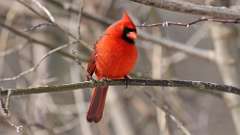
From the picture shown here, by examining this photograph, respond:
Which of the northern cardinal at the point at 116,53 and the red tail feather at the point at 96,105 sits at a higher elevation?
the northern cardinal at the point at 116,53

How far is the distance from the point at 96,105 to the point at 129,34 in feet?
1.63

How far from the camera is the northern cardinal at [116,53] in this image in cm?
304

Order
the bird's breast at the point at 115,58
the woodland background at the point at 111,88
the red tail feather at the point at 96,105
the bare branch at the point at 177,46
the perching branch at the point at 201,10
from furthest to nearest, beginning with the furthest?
the bare branch at the point at 177,46
the woodland background at the point at 111,88
the red tail feather at the point at 96,105
the bird's breast at the point at 115,58
the perching branch at the point at 201,10

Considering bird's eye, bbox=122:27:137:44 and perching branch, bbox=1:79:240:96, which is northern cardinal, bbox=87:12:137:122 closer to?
bird's eye, bbox=122:27:137:44

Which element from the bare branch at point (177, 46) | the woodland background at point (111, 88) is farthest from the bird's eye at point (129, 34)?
the bare branch at point (177, 46)

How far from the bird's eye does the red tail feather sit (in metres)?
0.32

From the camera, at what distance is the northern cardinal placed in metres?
3.04

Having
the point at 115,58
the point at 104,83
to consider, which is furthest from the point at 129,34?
the point at 104,83

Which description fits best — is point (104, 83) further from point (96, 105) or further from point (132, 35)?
point (96, 105)

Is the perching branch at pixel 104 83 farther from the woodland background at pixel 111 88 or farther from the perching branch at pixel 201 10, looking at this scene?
the woodland background at pixel 111 88

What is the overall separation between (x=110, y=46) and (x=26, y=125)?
727 millimetres

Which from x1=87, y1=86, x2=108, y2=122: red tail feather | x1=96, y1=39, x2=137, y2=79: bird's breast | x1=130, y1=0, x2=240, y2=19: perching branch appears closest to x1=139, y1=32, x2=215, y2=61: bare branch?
x1=87, y1=86, x2=108, y2=122: red tail feather

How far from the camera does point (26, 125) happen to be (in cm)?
337

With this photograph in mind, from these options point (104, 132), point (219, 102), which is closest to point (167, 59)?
point (104, 132)
